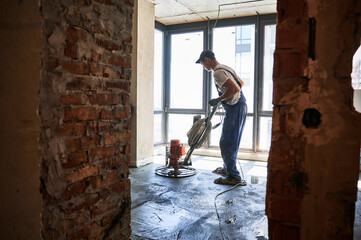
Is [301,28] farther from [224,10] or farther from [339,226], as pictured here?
[224,10]

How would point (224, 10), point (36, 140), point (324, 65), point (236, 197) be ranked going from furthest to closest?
point (224, 10) → point (236, 197) → point (36, 140) → point (324, 65)

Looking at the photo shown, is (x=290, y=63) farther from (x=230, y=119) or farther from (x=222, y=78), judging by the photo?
(x=230, y=119)

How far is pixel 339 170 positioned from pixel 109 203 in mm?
1108

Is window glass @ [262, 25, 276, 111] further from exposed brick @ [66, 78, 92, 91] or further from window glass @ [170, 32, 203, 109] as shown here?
exposed brick @ [66, 78, 92, 91]

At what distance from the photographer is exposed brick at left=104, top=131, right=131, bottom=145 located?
1.43 m

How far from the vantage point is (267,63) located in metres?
5.21

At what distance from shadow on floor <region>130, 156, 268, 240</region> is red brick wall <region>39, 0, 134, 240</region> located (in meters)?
0.75

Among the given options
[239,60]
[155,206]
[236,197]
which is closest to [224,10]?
[239,60]

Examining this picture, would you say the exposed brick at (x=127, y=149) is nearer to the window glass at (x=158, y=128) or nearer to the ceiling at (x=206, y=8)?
the ceiling at (x=206, y=8)

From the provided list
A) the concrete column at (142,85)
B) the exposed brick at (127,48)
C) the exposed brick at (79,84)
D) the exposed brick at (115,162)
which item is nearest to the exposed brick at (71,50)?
the exposed brick at (79,84)

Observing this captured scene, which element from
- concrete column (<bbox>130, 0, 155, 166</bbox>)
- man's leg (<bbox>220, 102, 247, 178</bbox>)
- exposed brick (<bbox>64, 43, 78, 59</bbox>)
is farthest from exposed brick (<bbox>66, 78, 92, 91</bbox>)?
concrete column (<bbox>130, 0, 155, 166</bbox>)

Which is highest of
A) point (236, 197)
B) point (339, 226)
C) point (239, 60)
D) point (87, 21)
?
point (239, 60)

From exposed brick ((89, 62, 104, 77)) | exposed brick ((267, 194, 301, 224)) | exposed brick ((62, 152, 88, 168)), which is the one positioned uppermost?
exposed brick ((89, 62, 104, 77))

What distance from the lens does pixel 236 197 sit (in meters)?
3.03
